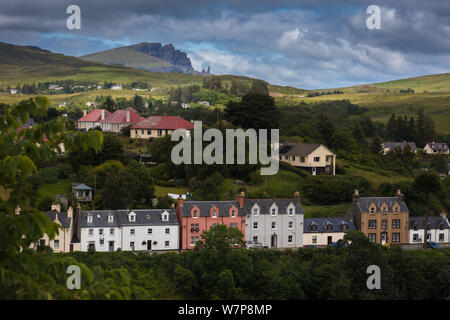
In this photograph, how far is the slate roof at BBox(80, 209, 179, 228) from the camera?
4516cm

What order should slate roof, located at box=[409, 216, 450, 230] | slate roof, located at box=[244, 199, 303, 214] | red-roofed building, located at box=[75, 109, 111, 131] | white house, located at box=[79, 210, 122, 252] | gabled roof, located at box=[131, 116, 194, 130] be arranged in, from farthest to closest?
red-roofed building, located at box=[75, 109, 111, 131] → gabled roof, located at box=[131, 116, 194, 130] → slate roof, located at box=[409, 216, 450, 230] → slate roof, located at box=[244, 199, 303, 214] → white house, located at box=[79, 210, 122, 252]

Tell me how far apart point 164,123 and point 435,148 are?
52521 millimetres

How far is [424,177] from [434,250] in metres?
10.4

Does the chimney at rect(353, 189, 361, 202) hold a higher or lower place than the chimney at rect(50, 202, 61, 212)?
higher

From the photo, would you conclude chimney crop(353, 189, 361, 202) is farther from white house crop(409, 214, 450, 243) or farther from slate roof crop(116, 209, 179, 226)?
slate roof crop(116, 209, 179, 226)

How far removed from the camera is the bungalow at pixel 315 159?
62906mm

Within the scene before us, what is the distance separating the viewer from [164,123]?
80.8 meters

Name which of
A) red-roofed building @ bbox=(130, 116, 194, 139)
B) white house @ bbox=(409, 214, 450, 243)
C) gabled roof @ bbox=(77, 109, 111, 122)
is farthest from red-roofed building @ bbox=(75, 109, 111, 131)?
white house @ bbox=(409, 214, 450, 243)

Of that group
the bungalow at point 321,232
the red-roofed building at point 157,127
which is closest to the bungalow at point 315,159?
the bungalow at point 321,232

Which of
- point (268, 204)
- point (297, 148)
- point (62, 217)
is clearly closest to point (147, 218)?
point (62, 217)

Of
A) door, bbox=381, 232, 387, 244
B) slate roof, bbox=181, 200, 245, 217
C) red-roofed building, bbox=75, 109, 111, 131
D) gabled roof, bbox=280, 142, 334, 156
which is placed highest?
red-roofed building, bbox=75, 109, 111, 131

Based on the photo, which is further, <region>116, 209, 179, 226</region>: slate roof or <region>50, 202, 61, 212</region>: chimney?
<region>116, 209, 179, 226</region>: slate roof

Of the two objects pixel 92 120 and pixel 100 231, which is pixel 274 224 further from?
pixel 92 120

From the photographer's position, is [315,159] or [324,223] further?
[315,159]
